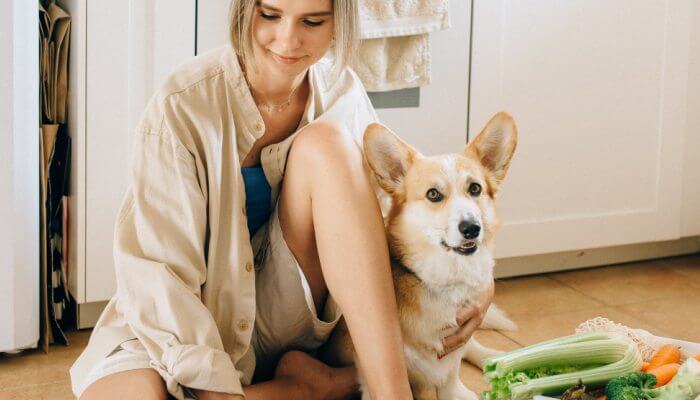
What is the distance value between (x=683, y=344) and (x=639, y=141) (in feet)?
3.44

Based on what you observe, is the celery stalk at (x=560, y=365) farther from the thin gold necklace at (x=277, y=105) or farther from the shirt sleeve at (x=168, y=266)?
the thin gold necklace at (x=277, y=105)

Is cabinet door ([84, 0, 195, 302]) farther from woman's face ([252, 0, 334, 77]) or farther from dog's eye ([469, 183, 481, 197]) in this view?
dog's eye ([469, 183, 481, 197])

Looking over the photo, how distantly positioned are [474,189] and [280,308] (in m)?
0.41

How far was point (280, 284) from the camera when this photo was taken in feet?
5.20

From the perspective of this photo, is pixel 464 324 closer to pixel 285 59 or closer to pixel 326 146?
pixel 326 146

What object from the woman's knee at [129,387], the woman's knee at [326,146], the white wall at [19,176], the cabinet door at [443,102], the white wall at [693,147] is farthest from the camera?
the white wall at [693,147]

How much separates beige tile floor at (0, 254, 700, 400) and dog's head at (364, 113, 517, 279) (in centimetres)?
45

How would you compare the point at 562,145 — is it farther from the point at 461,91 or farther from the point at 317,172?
the point at 317,172

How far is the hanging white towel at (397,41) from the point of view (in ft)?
6.88

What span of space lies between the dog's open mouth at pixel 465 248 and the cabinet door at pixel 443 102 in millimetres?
801

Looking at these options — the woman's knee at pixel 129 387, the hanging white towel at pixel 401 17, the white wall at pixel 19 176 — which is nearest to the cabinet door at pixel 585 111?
the hanging white towel at pixel 401 17

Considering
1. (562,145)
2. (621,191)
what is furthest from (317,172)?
(621,191)

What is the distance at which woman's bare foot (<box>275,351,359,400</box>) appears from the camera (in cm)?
161

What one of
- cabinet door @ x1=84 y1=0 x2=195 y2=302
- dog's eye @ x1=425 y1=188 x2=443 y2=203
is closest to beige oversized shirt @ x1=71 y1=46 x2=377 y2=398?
dog's eye @ x1=425 y1=188 x2=443 y2=203
